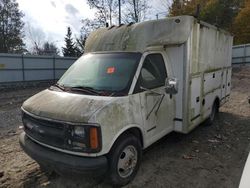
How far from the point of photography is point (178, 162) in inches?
191

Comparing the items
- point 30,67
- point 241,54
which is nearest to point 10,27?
point 30,67

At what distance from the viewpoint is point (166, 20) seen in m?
4.88

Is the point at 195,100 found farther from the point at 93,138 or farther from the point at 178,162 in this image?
the point at 93,138

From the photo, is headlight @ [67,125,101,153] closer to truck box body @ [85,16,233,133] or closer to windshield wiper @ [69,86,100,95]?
windshield wiper @ [69,86,100,95]

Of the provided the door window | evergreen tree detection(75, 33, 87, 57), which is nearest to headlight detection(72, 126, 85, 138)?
the door window

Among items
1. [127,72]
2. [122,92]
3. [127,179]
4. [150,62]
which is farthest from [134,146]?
[150,62]

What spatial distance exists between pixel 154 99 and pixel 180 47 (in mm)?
1256

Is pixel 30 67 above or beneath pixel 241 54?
beneath

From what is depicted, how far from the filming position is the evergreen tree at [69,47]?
130 feet

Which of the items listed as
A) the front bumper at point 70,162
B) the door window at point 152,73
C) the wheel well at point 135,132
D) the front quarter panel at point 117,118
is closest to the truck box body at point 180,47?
the door window at point 152,73

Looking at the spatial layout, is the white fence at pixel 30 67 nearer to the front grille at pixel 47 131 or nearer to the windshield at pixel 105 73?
the windshield at pixel 105 73

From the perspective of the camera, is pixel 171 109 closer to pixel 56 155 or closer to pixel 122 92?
pixel 122 92

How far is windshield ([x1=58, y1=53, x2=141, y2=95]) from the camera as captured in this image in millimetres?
4016

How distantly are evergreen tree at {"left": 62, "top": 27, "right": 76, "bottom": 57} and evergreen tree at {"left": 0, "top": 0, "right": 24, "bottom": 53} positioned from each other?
6915mm
